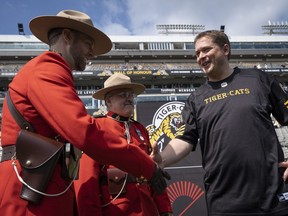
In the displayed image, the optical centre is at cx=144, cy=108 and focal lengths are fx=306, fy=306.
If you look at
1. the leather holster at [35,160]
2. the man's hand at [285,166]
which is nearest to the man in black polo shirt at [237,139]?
the man's hand at [285,166]

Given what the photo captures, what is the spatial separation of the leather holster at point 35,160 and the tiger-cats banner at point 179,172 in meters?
3.30

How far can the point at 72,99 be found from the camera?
150 centimetres

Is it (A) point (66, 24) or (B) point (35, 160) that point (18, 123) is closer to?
(B) point (35, 160)

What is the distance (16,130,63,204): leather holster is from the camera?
148 centimetres

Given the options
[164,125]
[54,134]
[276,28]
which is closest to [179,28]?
[276,28]

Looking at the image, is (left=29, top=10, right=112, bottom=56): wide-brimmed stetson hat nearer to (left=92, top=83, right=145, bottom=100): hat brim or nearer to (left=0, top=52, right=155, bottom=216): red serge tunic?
(left=0, top=52, right=155, bottom=216): red serge tunic

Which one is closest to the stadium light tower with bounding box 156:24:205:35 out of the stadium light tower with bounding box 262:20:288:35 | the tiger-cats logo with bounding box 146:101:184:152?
the stadium light tower with bounding box 262:20:288:35

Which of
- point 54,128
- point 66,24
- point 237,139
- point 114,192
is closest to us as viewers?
point 54,128

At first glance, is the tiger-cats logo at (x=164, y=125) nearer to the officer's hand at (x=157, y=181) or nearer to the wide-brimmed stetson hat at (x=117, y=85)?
the wide-brimmed stetson hat at (x=117, y=85)

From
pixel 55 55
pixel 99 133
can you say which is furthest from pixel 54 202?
pixel 55 55

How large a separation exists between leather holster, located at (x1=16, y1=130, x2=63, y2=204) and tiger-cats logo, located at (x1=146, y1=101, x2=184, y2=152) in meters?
3.45

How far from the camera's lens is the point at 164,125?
4980mm

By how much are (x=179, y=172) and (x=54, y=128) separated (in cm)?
347

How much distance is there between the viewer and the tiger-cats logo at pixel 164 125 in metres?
4.94
